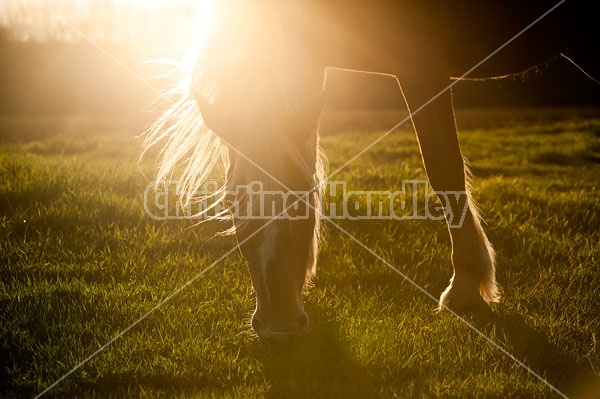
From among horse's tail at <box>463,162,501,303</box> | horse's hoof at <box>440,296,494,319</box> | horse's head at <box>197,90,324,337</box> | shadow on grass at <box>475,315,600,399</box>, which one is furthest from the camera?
horse's tail at <box>463,162,501,303</box>

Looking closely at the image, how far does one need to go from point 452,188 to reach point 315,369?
5.04 ft

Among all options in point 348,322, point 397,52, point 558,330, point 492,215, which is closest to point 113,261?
point 348,322

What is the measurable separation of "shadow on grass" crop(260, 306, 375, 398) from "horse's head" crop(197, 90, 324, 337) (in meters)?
0.25

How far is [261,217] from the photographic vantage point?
9.96 ft

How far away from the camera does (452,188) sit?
4109mm

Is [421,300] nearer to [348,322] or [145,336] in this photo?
[348,322]

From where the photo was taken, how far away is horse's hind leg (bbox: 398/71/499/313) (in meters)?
3.95

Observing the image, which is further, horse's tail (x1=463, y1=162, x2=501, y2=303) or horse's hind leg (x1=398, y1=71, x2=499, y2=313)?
horse's tail (x1=463, y1=162, x2=501, y2=303)

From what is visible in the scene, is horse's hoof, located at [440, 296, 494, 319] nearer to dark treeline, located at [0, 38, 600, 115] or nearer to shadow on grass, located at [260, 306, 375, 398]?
shadow on grass, located at [260, 306, 375, 398]

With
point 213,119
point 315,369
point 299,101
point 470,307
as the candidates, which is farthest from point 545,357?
point 213,119

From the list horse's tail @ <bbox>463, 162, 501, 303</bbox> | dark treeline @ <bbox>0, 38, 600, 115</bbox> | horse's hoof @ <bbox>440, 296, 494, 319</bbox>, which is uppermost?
dark treeline @ <bbox>0, 38, 600, 115</bbox>

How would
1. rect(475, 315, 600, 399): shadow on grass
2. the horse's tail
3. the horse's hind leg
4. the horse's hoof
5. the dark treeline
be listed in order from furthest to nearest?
the dark treeline, the horse's tail, the horse's hoof, the horse's hind leg, rect(475, 315, 600, 399): shadow on grass

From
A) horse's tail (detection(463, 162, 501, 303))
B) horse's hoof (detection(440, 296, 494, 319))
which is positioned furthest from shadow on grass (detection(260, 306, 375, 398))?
horse's tail (detection(463, 162, 501, 303))

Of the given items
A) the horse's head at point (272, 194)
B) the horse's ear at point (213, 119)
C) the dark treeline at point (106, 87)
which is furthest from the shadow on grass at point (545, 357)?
the dark treeline at point (106, 87)
